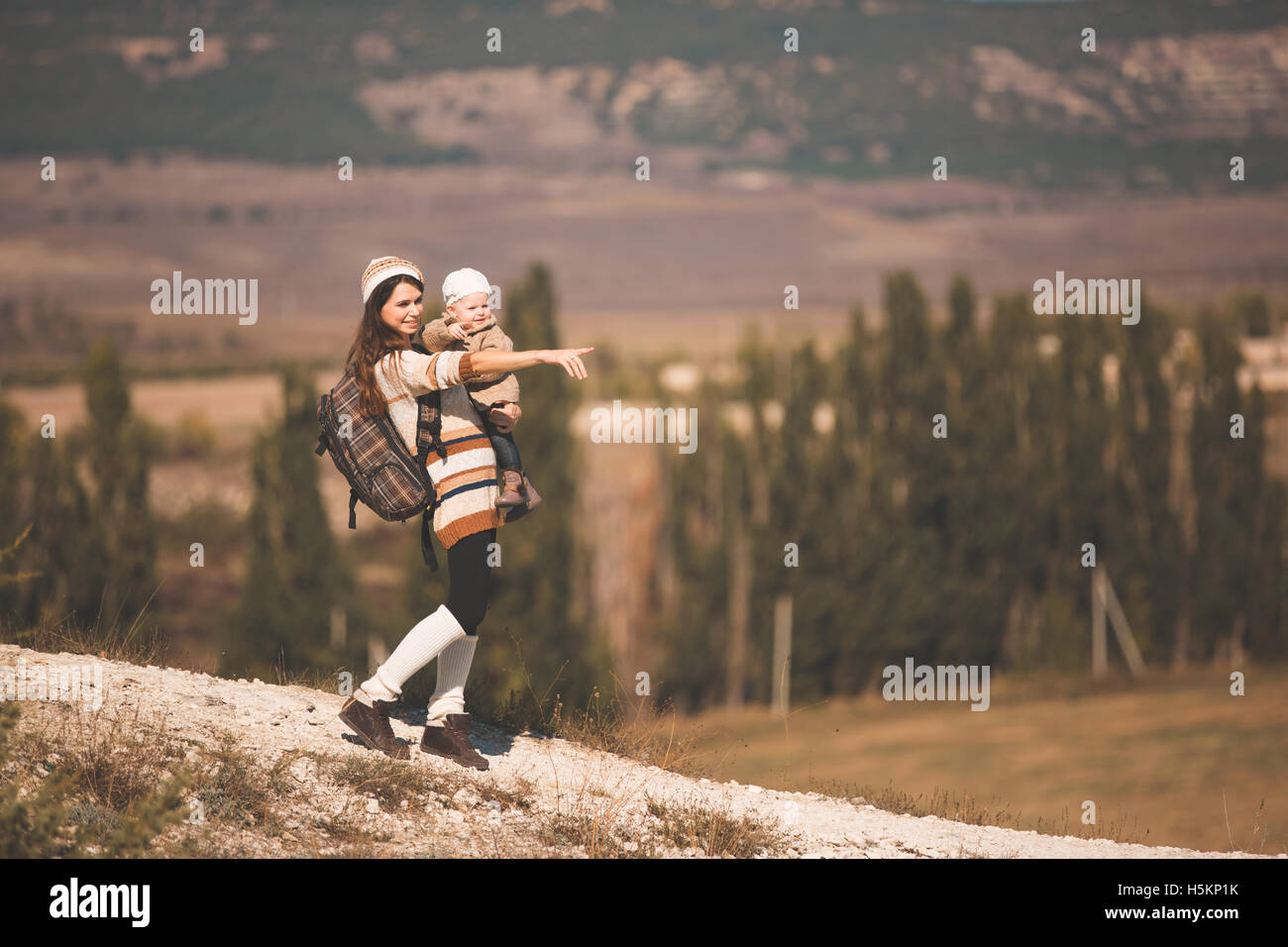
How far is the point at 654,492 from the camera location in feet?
150

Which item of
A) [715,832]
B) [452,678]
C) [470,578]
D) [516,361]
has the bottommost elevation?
[715,832]

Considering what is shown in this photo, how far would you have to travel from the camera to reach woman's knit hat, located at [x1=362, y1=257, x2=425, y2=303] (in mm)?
6043

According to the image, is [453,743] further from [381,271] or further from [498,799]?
[381,271]

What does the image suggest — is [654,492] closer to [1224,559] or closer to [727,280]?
[1224,559]

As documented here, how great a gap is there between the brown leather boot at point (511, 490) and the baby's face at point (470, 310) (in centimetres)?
65

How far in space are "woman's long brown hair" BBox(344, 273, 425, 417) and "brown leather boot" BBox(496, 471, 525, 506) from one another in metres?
0.59

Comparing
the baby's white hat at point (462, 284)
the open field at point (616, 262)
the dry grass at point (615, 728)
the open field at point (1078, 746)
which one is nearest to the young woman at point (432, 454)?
the baby's white hat at point (462, 284)

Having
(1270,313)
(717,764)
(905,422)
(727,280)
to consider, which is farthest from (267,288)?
(717,764)

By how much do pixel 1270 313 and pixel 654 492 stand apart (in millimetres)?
39199

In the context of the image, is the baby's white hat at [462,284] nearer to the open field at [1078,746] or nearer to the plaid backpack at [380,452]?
the plaid backpack at [380,452]

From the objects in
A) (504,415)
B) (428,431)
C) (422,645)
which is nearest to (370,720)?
(422,645)

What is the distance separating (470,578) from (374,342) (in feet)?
3.47

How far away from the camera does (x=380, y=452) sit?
5867 millimetres

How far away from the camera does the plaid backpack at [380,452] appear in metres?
5.81
